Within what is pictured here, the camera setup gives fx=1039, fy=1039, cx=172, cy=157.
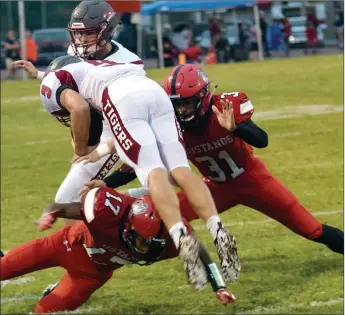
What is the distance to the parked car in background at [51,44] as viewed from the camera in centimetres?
2905

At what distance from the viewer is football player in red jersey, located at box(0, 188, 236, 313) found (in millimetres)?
6328

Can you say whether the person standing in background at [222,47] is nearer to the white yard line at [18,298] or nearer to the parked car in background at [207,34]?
the parked car in background at [207,34]

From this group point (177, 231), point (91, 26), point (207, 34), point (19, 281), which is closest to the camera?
point (177, 231)

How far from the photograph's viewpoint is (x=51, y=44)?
29.2 metres

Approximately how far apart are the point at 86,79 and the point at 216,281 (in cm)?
180

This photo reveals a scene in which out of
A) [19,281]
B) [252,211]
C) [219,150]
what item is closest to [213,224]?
[219,150]

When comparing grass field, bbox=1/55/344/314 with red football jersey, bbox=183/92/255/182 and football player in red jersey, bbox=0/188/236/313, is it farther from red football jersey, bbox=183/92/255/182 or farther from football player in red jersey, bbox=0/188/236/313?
red football jersey, bbox=183/92/255/182

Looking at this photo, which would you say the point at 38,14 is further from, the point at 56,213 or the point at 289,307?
the point at 56,213

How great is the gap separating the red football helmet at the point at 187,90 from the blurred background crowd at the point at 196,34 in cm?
1860

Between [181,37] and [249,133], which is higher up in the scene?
[249,133]

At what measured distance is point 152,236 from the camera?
6.34 metres

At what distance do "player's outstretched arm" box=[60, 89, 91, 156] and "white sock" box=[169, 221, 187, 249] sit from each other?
114cm

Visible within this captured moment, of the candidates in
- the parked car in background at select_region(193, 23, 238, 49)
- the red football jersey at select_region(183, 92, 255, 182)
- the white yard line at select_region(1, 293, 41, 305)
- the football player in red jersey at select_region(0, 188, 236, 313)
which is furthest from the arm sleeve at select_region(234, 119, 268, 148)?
the parked car in background at select_region(193, 23, 238, 49)

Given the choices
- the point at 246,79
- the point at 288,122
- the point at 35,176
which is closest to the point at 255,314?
the point at 35,176
